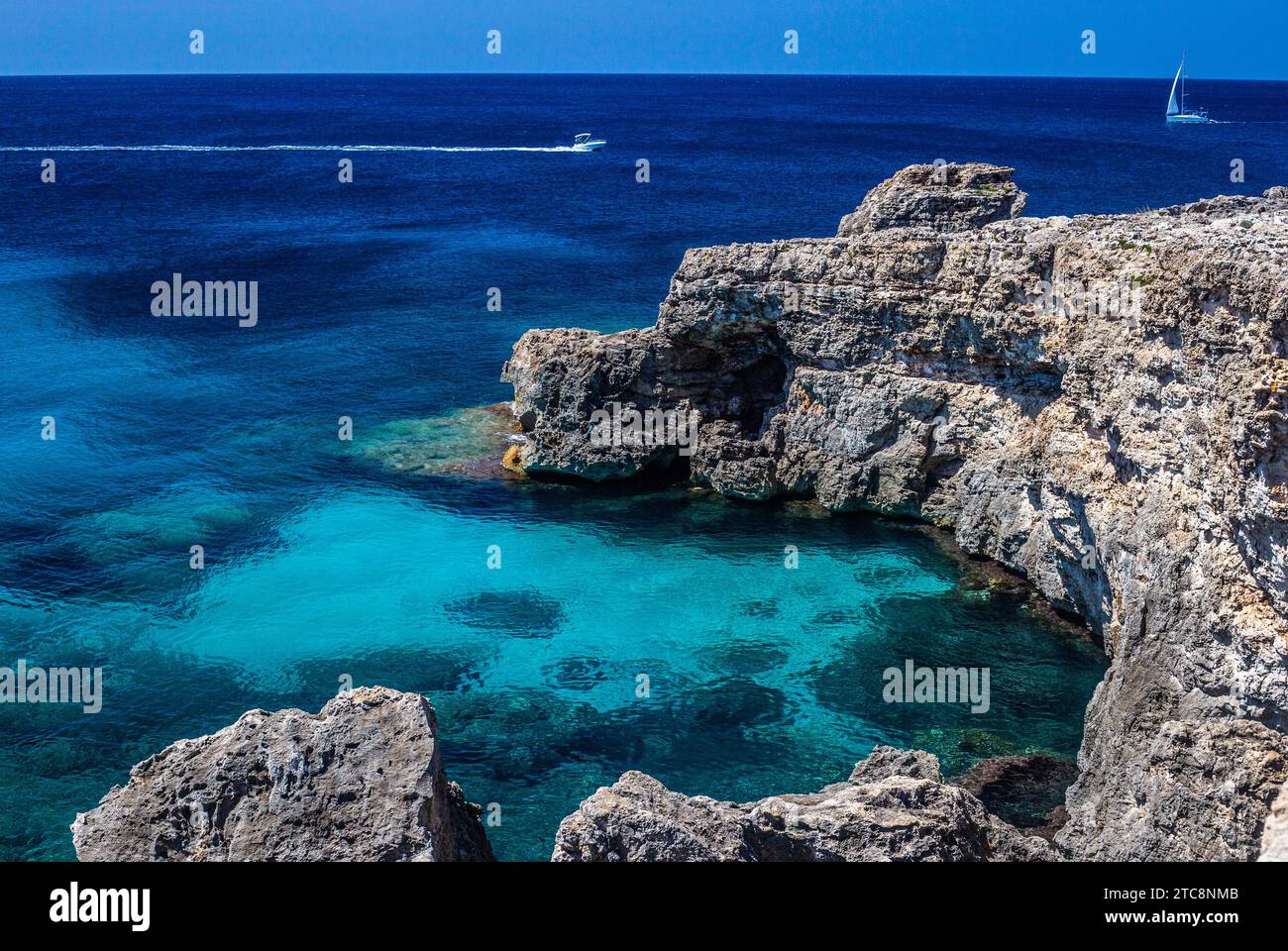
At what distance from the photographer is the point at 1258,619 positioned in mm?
19734

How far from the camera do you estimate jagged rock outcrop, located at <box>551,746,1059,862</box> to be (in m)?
14.2

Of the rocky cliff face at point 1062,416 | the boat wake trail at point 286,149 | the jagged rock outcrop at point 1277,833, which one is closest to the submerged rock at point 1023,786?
the rocky cliff face at point 1062,416

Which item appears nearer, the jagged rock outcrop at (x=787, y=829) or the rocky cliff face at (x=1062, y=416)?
the jagged rock outcrop at (x=787, y=829)

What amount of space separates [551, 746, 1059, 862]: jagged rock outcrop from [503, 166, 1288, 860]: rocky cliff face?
3.52 meters

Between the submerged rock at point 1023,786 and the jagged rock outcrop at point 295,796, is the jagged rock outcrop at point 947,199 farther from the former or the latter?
the jagged rock outcrop at point 295,796

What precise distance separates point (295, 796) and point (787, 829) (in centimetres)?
573

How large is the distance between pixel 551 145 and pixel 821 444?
102m

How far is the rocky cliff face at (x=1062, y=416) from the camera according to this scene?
1936 cm

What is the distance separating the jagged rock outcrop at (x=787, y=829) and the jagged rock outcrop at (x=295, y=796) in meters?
1.79

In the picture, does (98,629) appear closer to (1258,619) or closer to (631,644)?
(631,644)

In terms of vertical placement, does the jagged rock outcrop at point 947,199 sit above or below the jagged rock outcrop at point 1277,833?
above
